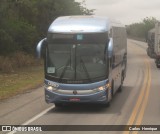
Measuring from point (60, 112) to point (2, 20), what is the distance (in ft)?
77.7

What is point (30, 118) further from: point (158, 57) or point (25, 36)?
point (25, 36)

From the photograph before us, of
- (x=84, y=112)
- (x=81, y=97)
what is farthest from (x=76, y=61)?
(x=84, y=112)

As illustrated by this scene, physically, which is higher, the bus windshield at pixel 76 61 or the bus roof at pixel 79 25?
the bus roof at pixel 79 25

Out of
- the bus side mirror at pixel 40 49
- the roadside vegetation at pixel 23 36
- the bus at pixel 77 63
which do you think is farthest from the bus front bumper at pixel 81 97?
the roadside vegetation at pixel 23 36

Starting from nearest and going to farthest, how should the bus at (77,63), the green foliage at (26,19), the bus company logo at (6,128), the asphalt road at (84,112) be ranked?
the bus company logo at (6,128) → the asphalt road at (84,112) → the bus at (77,63) → the green foliage at (26,19)

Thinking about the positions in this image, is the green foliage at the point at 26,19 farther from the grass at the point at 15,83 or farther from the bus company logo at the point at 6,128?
the bus company logo at the point at 6,128

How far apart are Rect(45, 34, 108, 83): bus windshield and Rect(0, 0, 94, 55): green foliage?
21785 mm

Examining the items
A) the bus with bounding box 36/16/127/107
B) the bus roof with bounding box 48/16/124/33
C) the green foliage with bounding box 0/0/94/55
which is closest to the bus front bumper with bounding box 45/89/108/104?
the bus with bounding box 36/16/127/107

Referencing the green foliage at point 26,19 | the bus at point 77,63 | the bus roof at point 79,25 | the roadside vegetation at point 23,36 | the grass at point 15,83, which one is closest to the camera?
the bus at point 77,63

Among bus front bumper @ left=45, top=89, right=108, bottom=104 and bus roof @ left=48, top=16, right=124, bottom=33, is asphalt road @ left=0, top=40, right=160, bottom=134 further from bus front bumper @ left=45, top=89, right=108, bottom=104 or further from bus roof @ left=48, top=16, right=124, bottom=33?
bus roof @ left=48, top=16, right=124, bottom=33

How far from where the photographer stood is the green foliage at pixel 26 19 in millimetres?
39750

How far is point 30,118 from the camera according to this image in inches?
609

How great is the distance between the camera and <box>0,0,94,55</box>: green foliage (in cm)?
3975

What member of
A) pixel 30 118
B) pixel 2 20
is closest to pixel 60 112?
pixel 30 118
